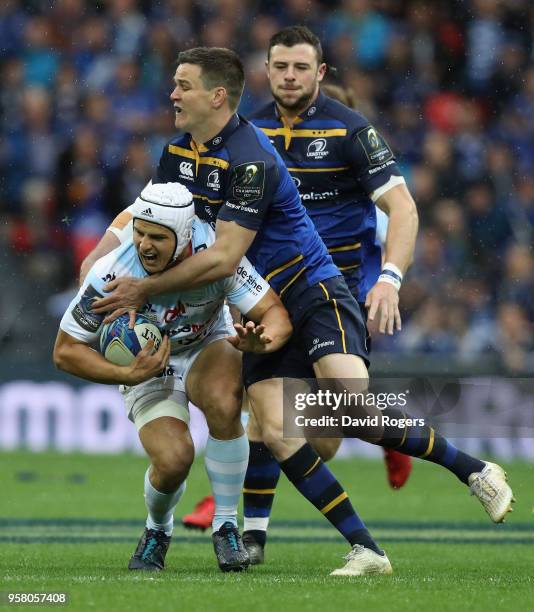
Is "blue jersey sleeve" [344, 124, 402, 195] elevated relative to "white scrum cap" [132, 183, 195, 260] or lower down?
lower down

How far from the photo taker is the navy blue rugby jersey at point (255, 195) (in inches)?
256

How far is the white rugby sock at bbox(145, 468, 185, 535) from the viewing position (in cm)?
673

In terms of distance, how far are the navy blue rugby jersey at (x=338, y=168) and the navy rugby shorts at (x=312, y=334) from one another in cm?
86

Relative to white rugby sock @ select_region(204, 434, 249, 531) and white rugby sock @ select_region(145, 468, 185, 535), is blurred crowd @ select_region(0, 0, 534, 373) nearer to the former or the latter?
white rugby sock @ select_region(204, 434, 249, 531)

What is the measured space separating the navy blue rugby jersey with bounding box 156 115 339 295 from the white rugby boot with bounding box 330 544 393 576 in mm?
1296

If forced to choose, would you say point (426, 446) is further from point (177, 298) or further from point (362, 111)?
point (362, 111)

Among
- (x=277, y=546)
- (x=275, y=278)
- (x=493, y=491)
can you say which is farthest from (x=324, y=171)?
(x=277, y=546)

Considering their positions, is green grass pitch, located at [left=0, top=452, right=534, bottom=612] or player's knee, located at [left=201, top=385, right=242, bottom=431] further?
player's knee, located at [left=201, top=385, right=242, bottom=431]

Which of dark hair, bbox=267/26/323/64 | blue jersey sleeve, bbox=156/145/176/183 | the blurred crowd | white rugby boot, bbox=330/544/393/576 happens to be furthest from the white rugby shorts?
the blurred crowd

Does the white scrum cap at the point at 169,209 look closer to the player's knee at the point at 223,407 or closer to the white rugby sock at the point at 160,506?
the player's knee at the point at 223,407

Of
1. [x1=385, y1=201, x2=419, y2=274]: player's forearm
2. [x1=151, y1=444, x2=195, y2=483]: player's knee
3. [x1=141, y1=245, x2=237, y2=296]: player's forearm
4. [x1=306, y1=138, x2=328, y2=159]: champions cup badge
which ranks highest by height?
[x1=306, y1=138, x2=328, y2=159]: champions cup badge

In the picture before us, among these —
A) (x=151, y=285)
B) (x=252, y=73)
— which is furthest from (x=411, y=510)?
(x=252, y=73)

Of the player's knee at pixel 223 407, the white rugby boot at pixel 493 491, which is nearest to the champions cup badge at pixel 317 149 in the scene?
the player's knee at pixel 223 407

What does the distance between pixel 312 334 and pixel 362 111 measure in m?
7.53
